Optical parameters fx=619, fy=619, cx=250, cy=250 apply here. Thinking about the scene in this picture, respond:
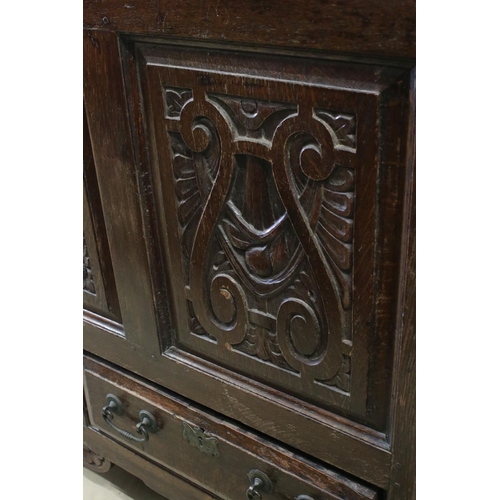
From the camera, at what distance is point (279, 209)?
0.64m

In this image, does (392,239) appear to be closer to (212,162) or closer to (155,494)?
(212,162)

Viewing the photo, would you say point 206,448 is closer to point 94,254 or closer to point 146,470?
point 146,470

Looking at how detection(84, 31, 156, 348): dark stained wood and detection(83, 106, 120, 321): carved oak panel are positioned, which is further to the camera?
detection(83, 106, 120, 321): carved oak panel

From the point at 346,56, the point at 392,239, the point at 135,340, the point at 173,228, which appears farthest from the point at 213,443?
the point at 346,56

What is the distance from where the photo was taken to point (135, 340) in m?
0.86

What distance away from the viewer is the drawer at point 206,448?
740 millimetres

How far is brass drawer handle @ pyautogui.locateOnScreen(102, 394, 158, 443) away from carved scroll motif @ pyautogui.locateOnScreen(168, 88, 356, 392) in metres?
0.21

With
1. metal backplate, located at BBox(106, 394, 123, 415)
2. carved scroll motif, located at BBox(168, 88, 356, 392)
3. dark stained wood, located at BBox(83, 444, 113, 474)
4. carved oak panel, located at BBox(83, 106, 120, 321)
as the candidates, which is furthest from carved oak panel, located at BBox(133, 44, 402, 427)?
dark stained wood, located at BBox(83, 444, 113, 474)

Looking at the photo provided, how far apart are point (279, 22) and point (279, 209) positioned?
185 mm

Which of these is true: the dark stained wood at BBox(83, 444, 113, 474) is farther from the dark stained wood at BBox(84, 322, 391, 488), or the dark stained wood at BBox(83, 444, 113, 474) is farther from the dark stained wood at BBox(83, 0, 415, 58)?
the dark stained wood at BBox(83, 0, 415, 58)

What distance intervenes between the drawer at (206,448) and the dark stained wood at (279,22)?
0.48 metres

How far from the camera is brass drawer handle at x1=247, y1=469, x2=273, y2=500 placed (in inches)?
30.4

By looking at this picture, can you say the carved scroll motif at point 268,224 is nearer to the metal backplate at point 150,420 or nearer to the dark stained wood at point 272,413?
the dark stained wood at point 272,413

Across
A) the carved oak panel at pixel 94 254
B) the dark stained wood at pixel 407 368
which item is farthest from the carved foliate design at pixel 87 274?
the dark stained wood at pixel 407 368
